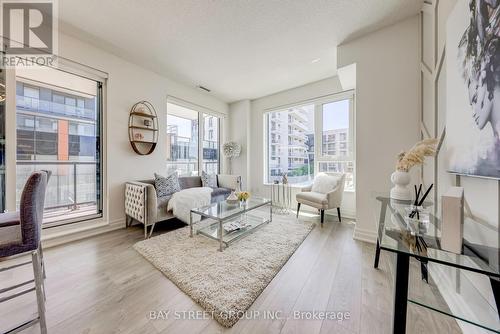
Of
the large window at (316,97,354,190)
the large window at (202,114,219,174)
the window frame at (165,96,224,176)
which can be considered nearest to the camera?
the large window at (316,97,354,190)

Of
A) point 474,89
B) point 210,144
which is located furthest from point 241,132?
point 474,89

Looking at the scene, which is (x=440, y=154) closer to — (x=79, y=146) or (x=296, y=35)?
(x=296, y=35)

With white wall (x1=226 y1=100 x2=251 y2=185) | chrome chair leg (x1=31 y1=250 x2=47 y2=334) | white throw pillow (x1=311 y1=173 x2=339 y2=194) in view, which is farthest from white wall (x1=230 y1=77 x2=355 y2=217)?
chrome chair leg (x1=31 y1=250 x2=47 y2=334)

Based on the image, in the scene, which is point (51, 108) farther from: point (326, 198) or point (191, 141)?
point (326, 198)

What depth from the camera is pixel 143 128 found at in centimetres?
305

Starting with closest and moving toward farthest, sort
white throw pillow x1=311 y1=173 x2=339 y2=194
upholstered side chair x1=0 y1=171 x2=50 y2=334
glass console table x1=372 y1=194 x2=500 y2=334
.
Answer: glass console table x1=372 y1=194 x2=500 y2=334 < upholstered side chair x1=0 y1=171 x2=50 y2=334 < white throw pillow x1=311 y1=173 x2=339 y2=194

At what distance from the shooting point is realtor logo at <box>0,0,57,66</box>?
1908mm

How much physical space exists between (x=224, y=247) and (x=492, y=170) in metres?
2.13

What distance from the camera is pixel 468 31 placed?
1.07 m

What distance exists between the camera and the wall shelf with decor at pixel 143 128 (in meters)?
2.95

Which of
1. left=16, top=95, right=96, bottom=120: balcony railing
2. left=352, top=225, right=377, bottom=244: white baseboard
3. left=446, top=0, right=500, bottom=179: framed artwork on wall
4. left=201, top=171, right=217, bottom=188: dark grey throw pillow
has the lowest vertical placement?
left=352, top=225, right=377, bottom=244: white baseboard

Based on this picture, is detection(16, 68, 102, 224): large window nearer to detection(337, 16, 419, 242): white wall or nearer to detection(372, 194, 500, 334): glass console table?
detection(372, 194, 500, 334): glass console table

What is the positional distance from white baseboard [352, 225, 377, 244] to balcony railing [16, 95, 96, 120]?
4.18 meters

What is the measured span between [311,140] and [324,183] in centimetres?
104
